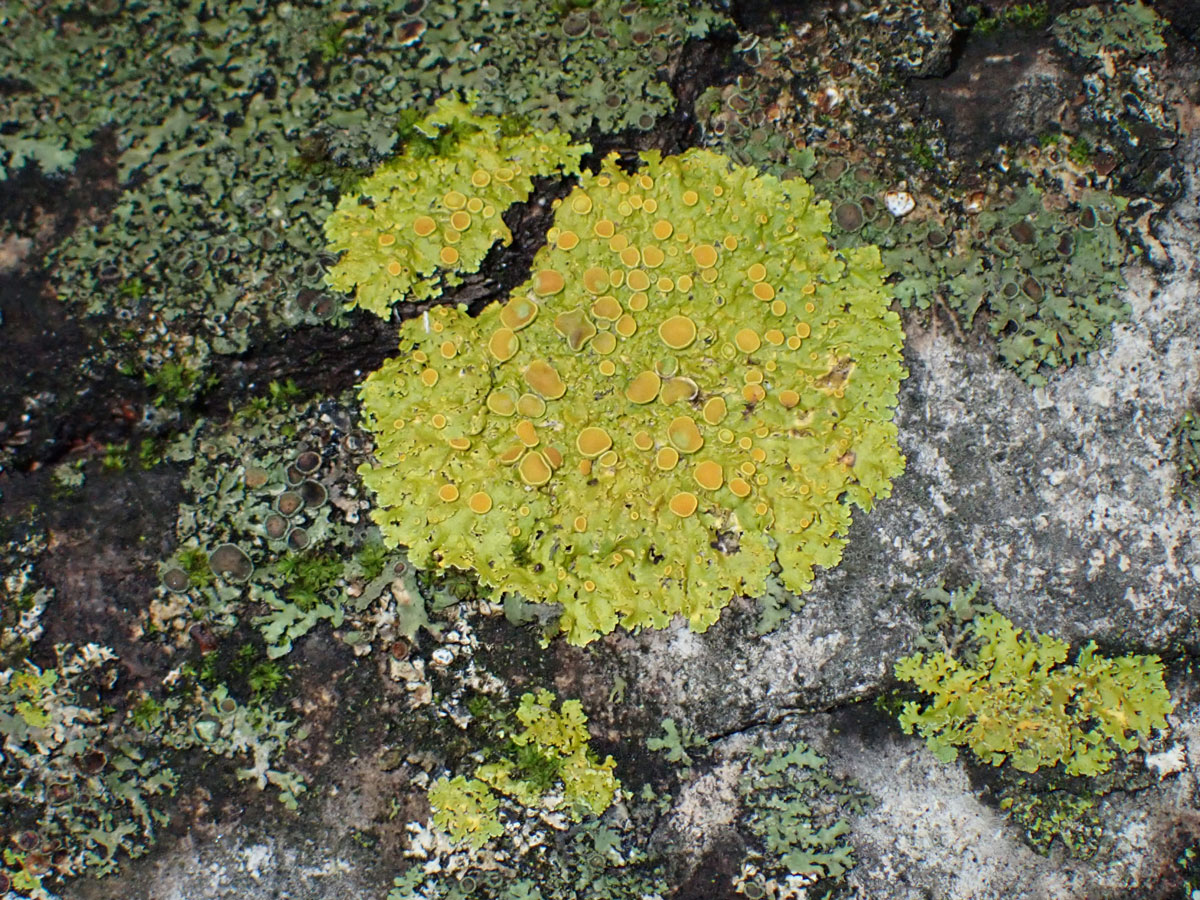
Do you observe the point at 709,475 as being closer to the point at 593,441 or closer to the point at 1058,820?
the point at 593,441

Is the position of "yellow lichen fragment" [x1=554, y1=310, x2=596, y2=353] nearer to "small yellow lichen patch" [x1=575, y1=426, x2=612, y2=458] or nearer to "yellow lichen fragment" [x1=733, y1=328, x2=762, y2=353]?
"small yellow lichen patch" [x1=575, y1=426, x2=612, y2=458]

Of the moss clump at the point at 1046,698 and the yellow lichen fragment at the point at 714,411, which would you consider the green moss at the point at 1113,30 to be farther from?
the moss clump at the point at 1046,698

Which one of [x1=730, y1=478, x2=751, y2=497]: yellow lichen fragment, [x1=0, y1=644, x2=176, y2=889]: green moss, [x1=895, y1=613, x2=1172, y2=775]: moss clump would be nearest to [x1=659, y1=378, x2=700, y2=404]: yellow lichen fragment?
[x1=730, y1=478, x2=751, y2=497]: yellow lichen fragment

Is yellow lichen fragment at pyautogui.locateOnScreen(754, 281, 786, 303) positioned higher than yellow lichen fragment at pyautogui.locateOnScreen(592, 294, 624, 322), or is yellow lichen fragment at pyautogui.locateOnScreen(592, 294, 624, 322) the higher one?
yellow lichen fragment at pyautogui.locateOnScreen(592, 294, 624, 322)

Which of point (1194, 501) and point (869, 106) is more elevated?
point (869, 106)

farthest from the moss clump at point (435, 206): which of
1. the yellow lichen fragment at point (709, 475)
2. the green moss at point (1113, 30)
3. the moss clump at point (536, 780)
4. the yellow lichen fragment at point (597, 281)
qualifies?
the green moss at point (1113, 30)

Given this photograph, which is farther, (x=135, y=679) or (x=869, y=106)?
(x=869, y=106)

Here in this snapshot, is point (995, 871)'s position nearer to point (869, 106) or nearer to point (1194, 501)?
point (1194, 501)

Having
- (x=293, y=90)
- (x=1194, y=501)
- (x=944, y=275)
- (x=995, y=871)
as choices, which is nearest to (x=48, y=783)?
(x=293, y=90)

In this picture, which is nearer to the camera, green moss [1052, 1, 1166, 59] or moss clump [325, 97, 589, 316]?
moss clump [325, 97, 589, 316]
